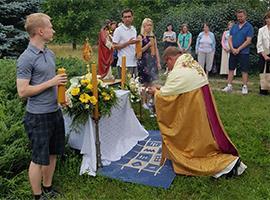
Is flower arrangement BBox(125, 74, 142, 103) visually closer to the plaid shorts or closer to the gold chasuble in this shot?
the gold chasuble

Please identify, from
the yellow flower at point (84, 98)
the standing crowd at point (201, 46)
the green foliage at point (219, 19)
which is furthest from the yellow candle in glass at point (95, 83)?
Answer: the green foliage at point (219, 19)

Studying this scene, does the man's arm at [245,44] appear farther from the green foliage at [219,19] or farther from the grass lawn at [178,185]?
the green foliage at [219,19]

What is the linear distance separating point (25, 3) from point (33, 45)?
6.77 m

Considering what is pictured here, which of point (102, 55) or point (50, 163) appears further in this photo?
point (102, 55)

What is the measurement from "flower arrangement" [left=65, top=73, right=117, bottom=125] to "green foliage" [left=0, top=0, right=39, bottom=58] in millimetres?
5314

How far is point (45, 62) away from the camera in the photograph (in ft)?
11.4

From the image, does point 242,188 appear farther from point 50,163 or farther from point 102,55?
point 102,55

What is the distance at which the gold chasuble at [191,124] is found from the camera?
4383 mm

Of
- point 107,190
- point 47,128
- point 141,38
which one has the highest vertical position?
point 141,38

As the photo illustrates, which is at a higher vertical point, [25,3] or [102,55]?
[25,3]

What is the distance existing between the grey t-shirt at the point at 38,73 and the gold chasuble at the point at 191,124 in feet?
4.65

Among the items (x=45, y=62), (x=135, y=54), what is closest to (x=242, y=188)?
(x=45, y=62)

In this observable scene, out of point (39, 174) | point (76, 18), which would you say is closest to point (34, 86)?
point (39, 174)

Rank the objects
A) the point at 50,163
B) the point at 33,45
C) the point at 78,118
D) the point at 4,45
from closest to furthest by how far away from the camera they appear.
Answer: the point at 33,45
the point at 50,163
the point at 78,118
the point at 4,45
